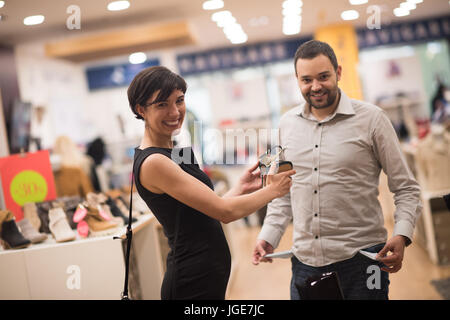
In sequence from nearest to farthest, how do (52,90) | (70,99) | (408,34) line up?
(52,90)
(70,99)
(408,34)

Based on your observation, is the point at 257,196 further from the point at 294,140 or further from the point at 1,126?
the point at 1,126

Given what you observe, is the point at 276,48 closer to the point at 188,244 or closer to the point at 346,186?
the point at 346,186

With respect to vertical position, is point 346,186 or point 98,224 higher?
point 346,186

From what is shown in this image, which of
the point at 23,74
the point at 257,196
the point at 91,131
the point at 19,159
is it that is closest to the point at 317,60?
the point at 257,196

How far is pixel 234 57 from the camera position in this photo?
969 cm

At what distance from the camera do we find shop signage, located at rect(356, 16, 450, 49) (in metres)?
9.43

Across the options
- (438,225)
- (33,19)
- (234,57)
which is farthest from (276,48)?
(33,19)

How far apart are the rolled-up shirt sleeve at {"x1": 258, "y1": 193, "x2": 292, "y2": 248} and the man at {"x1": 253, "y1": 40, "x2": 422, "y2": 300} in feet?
0.37

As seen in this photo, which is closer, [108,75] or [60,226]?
[60,226]

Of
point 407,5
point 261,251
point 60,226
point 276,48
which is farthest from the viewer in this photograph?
point 276,48

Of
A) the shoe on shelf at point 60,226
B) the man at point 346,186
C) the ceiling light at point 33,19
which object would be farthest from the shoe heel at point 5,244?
the man at point 346,186

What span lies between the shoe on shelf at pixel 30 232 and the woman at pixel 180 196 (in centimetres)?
138

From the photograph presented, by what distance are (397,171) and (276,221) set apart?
0.51 m

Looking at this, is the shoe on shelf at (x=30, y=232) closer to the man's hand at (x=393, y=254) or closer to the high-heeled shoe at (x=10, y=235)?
the high-heeled shoe at (x=10, y=235)
